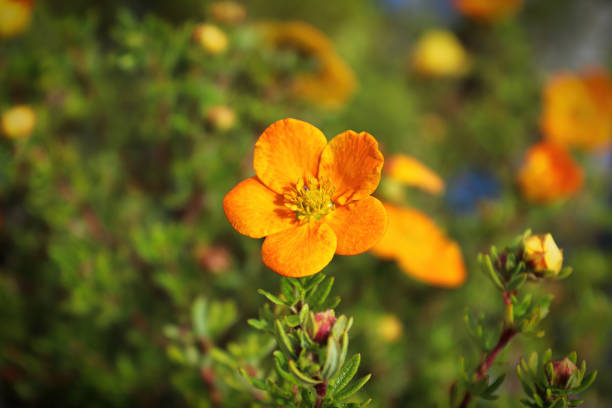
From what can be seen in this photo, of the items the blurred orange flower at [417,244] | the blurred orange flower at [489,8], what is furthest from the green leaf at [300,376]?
the blurred orange flower at [489,8]

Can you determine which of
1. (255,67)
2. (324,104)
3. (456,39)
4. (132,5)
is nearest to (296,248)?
(255,67)

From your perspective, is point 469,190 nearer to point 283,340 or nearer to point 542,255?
point 542,255

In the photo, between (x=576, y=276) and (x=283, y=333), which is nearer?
(x=283, y=333)

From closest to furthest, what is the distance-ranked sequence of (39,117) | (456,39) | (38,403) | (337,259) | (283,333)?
(283,333) → (39,117) → (38,403) → (337,259) → (456,39)

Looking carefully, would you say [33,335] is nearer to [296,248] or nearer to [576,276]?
[296,248]

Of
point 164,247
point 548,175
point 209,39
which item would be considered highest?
point 209,39

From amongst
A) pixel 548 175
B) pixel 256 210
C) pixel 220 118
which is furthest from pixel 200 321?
pixel 548 175
